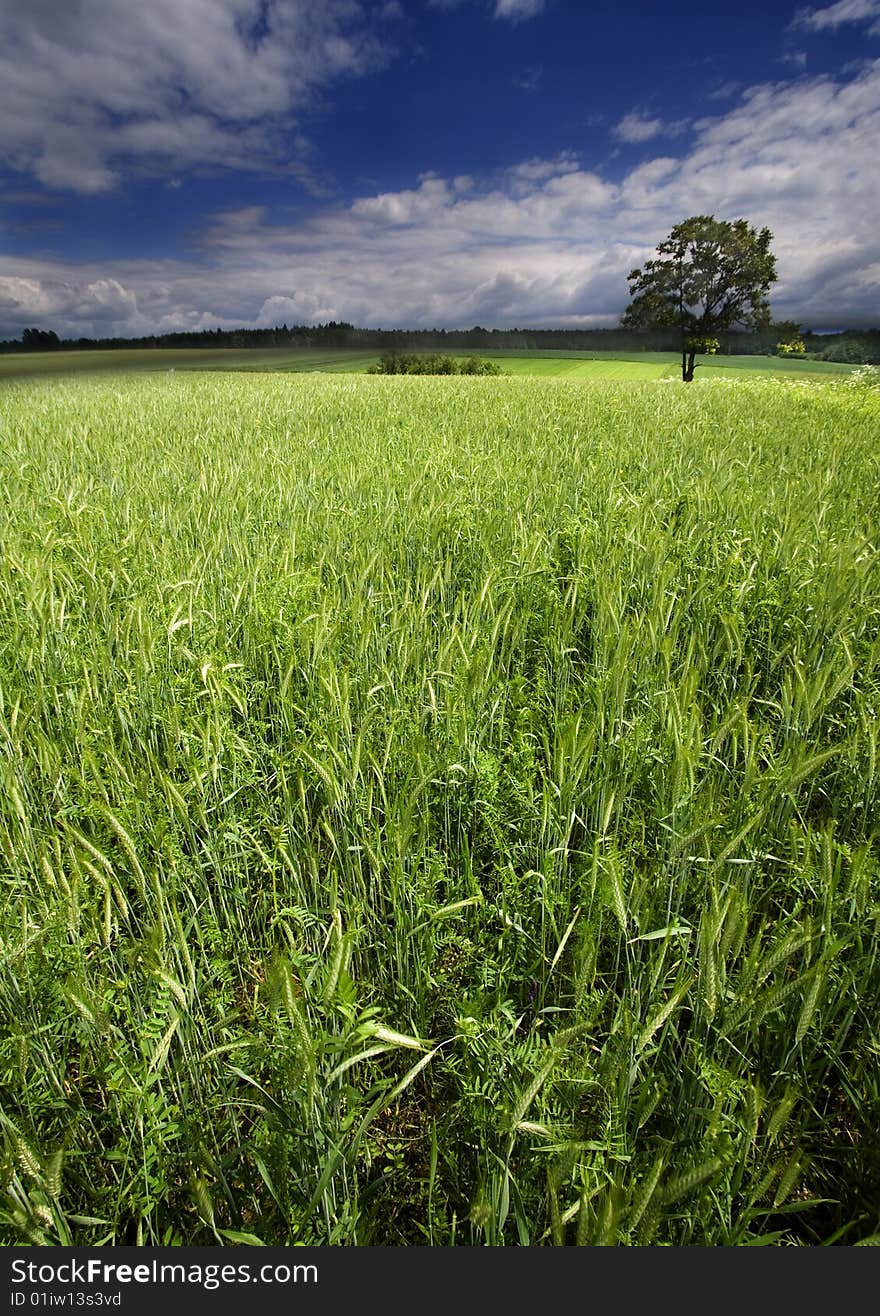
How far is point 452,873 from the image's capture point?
155cm

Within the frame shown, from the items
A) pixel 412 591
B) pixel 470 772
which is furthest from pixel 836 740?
pixel 412 591

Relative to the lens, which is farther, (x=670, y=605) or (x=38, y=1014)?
(x=670, y=605)

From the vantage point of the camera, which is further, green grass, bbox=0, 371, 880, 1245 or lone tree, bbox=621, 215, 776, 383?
lone tree, bbox=621, 215, 776, 383

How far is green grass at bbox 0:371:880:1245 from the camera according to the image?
89 cm

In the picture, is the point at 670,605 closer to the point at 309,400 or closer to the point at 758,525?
the point at 758,525

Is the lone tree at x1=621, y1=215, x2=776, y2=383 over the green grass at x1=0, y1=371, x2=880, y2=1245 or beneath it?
over

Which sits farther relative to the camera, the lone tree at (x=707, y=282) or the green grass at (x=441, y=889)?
the lone tree at (x=707, y=282)

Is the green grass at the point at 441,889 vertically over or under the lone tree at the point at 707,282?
under

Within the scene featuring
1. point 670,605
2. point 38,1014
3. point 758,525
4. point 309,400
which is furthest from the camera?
point 309,400

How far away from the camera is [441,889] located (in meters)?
1.65

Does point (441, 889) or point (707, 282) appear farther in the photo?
point (707, 282)

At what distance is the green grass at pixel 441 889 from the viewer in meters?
0.89

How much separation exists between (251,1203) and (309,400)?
11796 millimetres

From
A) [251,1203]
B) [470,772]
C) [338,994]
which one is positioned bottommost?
[251,1203]
